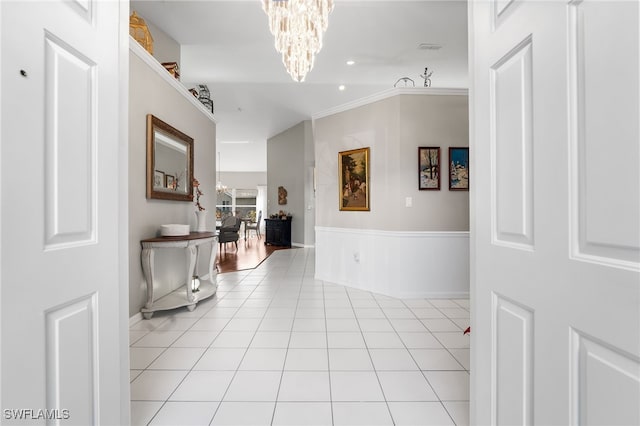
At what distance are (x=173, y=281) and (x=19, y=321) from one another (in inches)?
127

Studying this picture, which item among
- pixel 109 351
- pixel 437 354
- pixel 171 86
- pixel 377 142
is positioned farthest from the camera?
pixel 377 142

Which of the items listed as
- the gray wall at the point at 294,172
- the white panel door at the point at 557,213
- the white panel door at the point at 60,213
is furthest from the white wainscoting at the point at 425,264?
the gray wall at the point at 294,172

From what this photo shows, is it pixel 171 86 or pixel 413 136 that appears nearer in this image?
pixel 171 86

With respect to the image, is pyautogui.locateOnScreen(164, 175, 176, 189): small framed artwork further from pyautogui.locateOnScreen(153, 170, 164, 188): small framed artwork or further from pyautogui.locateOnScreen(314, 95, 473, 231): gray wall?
pyautogui.locateOnScreen(314, 95, 473, 231): gray wall

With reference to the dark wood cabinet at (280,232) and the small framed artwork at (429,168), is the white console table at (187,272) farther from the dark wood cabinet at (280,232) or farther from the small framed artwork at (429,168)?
the dark wood cabinet at (280,232)

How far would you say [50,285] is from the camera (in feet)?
2.68

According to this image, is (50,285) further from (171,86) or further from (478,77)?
(171,86)

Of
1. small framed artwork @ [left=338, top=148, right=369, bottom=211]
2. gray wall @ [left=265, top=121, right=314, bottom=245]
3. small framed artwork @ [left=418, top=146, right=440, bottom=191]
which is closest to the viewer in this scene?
small framed artwork @ [left=418, top=146, right=440, bottom=191]

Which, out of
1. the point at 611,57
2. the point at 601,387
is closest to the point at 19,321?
the point at 601,387

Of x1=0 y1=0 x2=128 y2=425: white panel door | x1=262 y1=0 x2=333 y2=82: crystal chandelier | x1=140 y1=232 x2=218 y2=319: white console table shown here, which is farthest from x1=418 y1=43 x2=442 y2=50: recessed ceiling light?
x1=0 y1=0 x2=128 y2=425: white panel door

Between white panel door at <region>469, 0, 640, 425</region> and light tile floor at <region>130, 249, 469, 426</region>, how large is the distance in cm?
75

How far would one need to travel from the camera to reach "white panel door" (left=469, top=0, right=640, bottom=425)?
64 cm

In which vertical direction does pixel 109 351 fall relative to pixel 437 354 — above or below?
above

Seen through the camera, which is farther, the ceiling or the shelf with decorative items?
the ceiling
